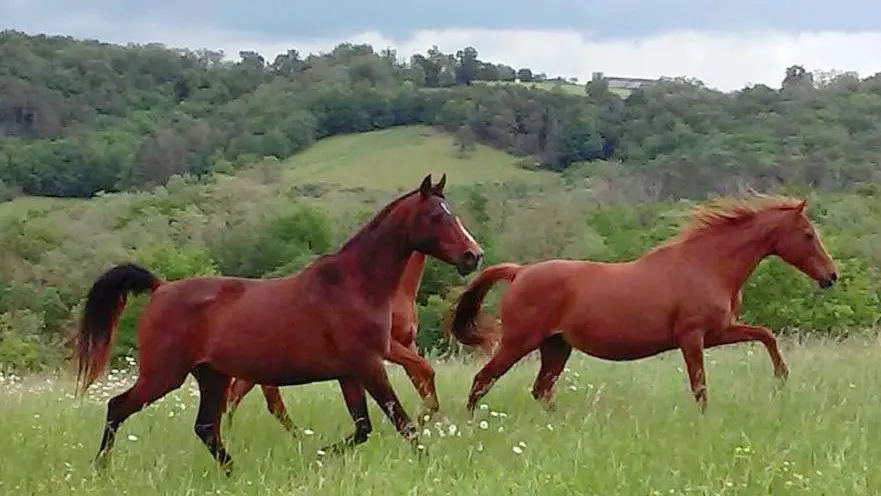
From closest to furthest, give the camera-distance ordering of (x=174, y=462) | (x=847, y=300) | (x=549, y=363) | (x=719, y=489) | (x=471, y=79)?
(x=719, y=489) → (x=174, y=462) → (x=549, y=363) → (x=847, y=300) → (x=471, y=79)

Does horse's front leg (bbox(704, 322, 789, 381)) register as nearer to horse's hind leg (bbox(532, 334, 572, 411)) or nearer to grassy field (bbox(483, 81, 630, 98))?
horse's hind leg (bbox(532, 334, 572, 411))

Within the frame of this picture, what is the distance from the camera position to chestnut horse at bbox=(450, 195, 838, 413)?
8.14 metres

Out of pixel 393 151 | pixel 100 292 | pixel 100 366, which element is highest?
pixel 100 292

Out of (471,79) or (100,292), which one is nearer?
(100,292)

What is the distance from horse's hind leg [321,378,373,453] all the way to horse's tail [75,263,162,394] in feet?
5.03

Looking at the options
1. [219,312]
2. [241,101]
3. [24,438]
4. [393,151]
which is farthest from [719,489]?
[241,101]

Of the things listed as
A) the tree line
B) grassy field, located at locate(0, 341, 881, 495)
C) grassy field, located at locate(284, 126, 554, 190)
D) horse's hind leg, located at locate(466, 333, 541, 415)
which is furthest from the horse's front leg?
grassy field, located at locate(284, 126, 554, 190)

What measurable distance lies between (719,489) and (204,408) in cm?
328

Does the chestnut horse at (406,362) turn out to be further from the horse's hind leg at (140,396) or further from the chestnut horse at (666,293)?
the horse's hind leg at (140,396)

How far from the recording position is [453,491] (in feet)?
17.4

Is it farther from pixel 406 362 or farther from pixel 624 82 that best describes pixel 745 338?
pixel 624 82

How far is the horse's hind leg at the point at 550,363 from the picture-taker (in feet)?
28.6

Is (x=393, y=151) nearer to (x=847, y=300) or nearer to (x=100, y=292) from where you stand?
(x=847, y=300)

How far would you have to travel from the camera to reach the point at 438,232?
6.75 metres
